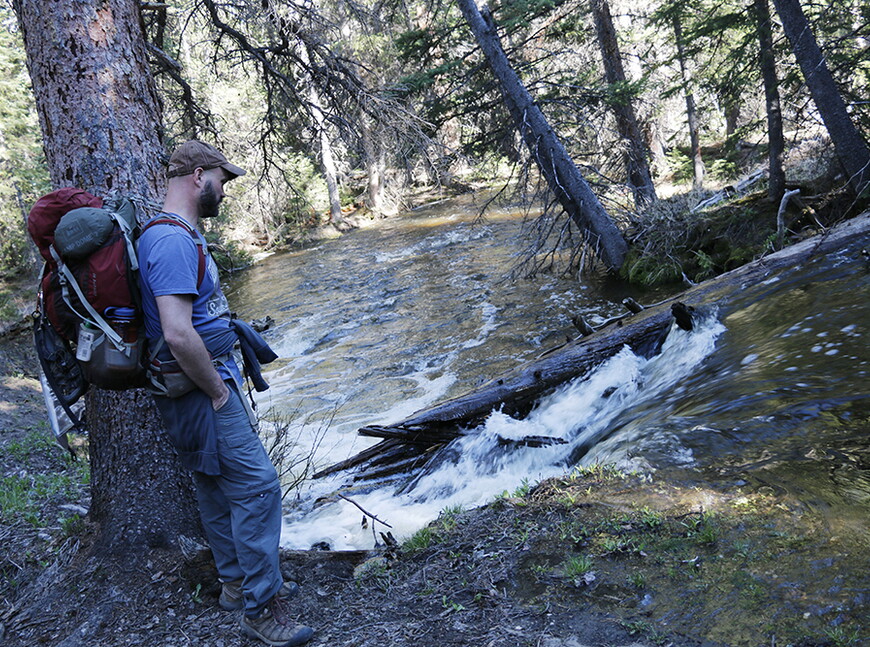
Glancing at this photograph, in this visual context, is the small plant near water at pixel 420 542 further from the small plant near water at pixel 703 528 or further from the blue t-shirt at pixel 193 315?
the small plant near water at pixel 703 528

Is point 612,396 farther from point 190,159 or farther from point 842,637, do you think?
point 190,159

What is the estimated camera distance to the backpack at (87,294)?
311 centimetres

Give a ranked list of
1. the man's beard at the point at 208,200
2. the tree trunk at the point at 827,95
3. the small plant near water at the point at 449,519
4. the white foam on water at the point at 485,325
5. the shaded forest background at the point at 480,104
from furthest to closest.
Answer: the white foam on water at the point at 485,325 < the tree trunk at the point at 827,95 < the shaded forest background at the point at 480,104 < the small plant near water at the point at 449,519 < the man's beard at the point at 208,200

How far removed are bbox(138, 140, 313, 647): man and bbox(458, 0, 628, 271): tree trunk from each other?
9.38 metres

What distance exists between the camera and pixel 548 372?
679cm

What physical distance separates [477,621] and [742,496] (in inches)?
69.0

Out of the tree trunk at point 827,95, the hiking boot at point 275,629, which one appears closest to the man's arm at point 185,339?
the hiking boot at point 275,629

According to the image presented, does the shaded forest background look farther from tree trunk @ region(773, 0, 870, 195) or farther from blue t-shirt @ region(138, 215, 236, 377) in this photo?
blue t-shirt @ region(138, 215, 236, 377)

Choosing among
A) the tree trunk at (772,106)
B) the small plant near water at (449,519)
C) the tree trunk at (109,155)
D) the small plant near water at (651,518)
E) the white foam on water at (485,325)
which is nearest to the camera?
the small plant near water at (651,518)

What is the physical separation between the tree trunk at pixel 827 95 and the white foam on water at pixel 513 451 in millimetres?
4836

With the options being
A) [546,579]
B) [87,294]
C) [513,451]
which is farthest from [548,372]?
[87,294]

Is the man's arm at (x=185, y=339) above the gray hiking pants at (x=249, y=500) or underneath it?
above

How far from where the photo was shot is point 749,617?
9.20 feet

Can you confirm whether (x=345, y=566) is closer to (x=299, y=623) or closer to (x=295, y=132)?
(x=299, y=623)
